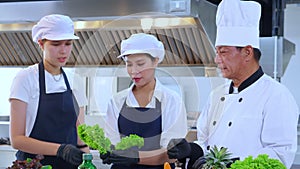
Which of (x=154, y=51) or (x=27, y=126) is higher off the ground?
(x=154, y=51)

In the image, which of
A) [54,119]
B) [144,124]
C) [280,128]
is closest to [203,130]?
[144,124]

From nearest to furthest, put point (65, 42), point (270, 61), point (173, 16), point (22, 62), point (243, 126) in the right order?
point (243, 126)
point (65, 42)
point (173, 16)
point (270, 61)
point (22, 62)

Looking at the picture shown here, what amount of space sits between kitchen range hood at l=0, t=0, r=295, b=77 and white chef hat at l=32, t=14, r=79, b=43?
0.87 ft

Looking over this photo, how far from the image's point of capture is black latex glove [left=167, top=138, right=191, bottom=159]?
66.1 inches

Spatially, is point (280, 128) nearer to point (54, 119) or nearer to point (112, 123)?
point (112, 123)

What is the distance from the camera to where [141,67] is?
74.7 inches

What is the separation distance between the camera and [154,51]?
6.33ft

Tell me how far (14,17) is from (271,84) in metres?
1.34

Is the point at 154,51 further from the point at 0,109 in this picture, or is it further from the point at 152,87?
the point at 0,109

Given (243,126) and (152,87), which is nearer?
(243,126)

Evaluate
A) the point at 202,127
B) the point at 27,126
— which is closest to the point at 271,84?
the point at 202,127

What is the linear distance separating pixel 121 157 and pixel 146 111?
29 centimetres

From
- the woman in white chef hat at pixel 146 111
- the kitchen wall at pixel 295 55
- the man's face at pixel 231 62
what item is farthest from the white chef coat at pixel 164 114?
the kitchen wall at pixel 295 55

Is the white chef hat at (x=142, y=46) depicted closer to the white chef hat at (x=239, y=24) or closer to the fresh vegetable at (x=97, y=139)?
the white chef hat at (x=239, y=24)
